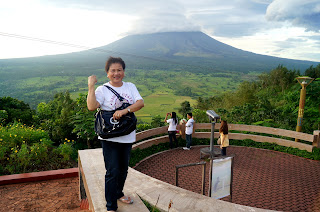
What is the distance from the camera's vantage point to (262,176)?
702 cm

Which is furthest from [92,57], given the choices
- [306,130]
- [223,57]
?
[306,130]

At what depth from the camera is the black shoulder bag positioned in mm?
2615

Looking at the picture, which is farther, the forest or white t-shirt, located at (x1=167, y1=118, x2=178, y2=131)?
white t-shirt, located at (x1=167, y1=118, x2=178, y2=131)

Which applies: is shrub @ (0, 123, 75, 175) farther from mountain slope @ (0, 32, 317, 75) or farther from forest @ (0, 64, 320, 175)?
mountain slope @ (0, 32, 317, 75)

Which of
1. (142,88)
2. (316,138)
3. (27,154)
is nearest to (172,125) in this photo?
(27,154)

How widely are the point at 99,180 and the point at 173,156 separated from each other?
5.17m

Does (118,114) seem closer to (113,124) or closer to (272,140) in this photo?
(113,124)

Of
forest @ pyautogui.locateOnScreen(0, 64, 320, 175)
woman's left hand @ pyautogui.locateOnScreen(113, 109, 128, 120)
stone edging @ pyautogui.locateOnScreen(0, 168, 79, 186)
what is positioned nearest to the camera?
woman's left hand @ pyautogui.locateOnScreen(113, 109, 128, 120)

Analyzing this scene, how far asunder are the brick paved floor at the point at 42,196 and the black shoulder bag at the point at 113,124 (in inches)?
79.3

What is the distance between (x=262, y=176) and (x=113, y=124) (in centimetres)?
576

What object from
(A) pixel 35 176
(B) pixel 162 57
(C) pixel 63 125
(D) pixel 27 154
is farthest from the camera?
(B) pixel 162 57

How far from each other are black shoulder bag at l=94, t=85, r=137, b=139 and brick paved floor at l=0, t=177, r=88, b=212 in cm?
201

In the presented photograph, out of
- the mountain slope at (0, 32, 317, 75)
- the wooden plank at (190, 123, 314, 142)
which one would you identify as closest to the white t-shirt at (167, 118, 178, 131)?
the wooden plank at (190, 123, 314, 142)

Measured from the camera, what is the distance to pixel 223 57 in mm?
174000
